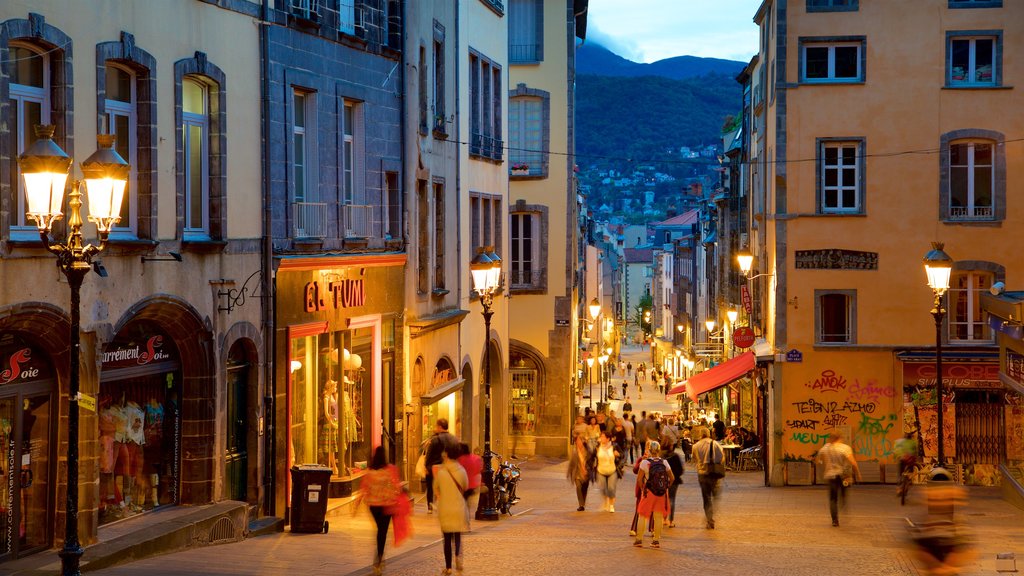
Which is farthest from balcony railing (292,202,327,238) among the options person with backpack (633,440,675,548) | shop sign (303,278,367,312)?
person with backpack (633,440,675,548)

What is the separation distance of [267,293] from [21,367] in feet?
19.7

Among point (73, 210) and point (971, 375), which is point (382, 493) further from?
point (971, 375)

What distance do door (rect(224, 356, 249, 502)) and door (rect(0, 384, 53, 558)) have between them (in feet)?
14.4

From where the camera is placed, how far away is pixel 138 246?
17891 millimetres

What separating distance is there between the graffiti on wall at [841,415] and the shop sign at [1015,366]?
6928 mm

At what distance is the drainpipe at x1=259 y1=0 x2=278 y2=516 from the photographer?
70.6 feet

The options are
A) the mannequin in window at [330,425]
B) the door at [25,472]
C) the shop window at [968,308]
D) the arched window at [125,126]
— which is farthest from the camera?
the shop window at [968,308]

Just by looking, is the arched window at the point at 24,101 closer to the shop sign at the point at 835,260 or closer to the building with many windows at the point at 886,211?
the building with many windows at the point at 886,211

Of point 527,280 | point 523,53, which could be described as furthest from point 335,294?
point 523,53

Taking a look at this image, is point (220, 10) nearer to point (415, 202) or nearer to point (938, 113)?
point (415, 202)

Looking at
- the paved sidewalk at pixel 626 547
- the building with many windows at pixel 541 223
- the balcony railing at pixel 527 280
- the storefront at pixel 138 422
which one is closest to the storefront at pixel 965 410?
the paved sidewalk at pixel 626 547

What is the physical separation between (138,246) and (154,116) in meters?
1.77

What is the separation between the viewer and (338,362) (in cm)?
2486

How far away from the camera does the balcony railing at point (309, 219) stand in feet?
75.4
